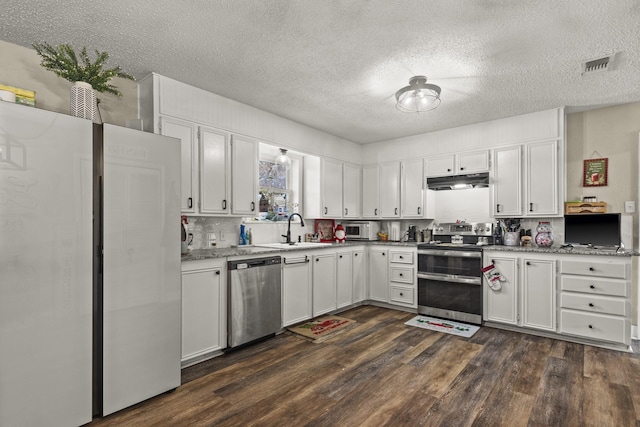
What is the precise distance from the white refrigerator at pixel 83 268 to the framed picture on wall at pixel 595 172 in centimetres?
442

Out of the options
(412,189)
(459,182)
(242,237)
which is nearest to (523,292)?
(459,182)

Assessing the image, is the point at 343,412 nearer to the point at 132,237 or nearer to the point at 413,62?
the point at 132,237

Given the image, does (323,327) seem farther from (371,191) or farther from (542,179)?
(542,179)

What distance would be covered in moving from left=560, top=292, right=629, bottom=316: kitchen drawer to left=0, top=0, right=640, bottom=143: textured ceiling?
207 centimetres

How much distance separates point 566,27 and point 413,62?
3.35ft

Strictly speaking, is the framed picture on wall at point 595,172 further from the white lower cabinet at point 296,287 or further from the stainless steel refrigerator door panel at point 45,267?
the stainless steel refrigerator door panel at point 45,267

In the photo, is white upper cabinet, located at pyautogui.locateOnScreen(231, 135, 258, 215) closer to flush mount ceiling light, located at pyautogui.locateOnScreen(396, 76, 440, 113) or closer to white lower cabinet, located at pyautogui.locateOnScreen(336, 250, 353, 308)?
white lower cabinet, located at pyautogui.locateOnScreen(336, 250, 353, 308)

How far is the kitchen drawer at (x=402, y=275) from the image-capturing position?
14.9ft

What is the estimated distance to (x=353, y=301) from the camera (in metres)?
4.68

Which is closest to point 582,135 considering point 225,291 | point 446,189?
point 446,189

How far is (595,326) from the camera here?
130 inches

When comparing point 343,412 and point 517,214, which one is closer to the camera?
point 343,412

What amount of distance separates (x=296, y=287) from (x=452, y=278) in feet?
6.45

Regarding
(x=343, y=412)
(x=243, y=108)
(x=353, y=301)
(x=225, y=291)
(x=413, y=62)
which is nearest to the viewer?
(x=343, y=412)
